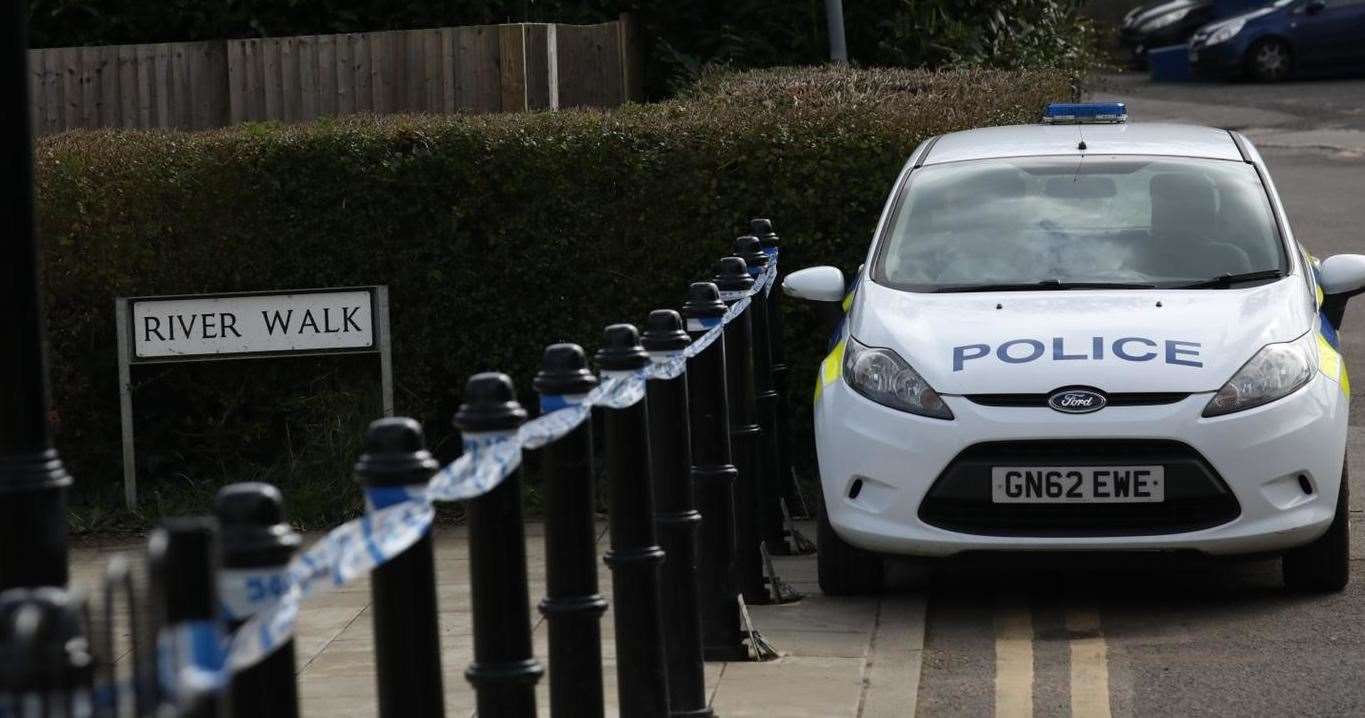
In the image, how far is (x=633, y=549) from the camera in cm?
468

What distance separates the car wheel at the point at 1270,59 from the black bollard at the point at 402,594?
29.2m

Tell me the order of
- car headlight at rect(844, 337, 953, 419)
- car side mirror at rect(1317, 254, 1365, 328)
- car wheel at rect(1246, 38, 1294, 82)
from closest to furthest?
car headlight at rect(844, 337, 953, 419), car side mirror at rect(1317, 254, 1365, 328), car wheel at rect(1246, 38, 1294, 82)

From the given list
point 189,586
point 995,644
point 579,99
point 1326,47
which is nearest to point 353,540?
point 189,586

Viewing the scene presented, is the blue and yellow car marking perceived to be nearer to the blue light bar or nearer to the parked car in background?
the blue light bar

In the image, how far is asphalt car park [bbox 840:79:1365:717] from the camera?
5.64 meters

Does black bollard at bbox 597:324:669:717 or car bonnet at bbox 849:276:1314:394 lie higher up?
car bonnet at bbox 849:276:1314:394

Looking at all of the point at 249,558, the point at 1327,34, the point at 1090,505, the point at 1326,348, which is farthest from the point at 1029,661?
the point at 1327,34

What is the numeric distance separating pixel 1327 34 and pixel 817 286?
83.4 feet

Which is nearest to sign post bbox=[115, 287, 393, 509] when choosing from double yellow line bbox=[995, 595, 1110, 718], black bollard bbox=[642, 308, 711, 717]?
double yellow line bbox=[995, 595, 1110, 718]

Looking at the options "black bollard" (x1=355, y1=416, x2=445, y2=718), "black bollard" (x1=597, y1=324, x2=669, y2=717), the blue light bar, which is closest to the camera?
"black bollard" (x1=355, y1=416, x2=445, y2=718)

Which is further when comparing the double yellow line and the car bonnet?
the car bonnet

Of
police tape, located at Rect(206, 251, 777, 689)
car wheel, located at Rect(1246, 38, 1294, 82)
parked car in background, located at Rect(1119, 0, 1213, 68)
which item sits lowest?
police tape, located at Rect(206, 251, 777, 689)

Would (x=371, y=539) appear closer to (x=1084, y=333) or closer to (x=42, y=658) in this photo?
(x=42, y=658)

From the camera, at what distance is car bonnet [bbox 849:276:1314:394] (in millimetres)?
6348
